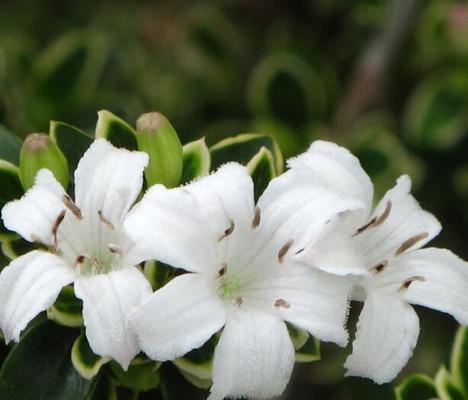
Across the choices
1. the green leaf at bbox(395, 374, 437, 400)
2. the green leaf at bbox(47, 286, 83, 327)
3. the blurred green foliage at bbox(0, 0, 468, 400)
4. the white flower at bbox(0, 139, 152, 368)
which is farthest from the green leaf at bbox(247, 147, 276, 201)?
the blurred green foliage at bbox(0, 0, 468, 400)

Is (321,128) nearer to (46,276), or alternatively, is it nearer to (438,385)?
(438,385)

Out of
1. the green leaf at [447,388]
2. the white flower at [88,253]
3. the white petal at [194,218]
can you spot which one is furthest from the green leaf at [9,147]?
the green leaf at [447,388]

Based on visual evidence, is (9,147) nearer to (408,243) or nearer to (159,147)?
(159,147)

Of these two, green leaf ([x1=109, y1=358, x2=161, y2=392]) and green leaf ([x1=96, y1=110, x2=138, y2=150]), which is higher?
green leaf ([x1=96, y1=110, x2=138, y2=150])

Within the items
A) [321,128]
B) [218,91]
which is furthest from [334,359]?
[218,91]

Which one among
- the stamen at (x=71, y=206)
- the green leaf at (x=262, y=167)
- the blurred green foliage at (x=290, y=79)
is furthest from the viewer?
the blurred green foliage at (x=290, y=79)

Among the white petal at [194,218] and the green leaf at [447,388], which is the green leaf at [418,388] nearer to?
the green leaf at [447,388]

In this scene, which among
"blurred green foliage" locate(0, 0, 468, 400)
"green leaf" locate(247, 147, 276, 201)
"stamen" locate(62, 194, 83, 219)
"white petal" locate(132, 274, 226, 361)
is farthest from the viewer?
"blurred green foliage" locate(0, 0, 468, 400)

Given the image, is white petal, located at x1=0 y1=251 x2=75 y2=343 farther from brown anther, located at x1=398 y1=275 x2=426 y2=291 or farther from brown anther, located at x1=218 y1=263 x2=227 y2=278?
brown anther, located at x1=398 y1=275 x2=426 y2=291
